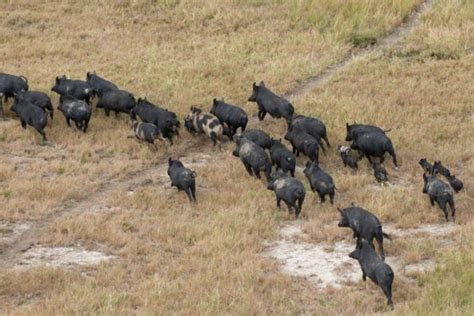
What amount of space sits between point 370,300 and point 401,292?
557mm

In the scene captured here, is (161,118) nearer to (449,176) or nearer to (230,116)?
(230,116)

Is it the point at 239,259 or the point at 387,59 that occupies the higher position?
the point at 387,59

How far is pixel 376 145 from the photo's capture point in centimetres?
1816

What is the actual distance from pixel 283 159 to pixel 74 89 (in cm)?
665

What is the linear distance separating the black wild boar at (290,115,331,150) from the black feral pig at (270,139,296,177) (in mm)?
1444

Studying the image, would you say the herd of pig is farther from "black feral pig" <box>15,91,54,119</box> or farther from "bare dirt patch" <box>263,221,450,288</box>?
"bare dirt patch" <box>263,221,450,288</box>

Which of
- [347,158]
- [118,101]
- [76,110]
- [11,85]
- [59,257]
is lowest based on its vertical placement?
[59,257]

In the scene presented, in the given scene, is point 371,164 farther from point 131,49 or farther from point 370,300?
point 131,49

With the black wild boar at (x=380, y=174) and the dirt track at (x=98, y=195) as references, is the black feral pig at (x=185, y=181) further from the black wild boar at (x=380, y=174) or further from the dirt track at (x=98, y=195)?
the black wild boar at (x=380, y=174)

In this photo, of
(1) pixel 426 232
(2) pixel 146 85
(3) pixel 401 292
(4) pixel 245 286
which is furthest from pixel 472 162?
(2) pixel 146 85

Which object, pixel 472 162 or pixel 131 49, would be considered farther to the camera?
pixel 131 49

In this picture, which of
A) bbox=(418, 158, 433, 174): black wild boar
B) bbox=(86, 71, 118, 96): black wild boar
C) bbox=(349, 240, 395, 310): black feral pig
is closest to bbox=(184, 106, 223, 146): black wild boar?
bbox=(86, 71, 118, 96): black wild boar

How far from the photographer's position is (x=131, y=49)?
2697cm

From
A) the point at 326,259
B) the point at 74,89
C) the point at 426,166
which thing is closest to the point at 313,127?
the point at 426,166
